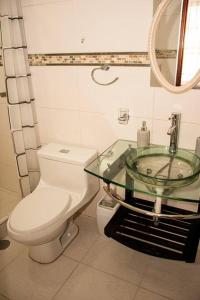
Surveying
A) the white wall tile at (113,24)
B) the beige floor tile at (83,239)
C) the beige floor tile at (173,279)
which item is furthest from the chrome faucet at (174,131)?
the beige floor tile at (83,239)

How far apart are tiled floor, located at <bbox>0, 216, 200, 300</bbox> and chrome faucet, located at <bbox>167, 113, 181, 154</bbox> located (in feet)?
2.66

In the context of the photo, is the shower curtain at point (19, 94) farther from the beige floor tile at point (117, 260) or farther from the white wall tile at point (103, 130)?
the beige floor tile at point (117, 260)

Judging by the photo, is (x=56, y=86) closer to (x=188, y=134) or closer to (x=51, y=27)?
(x=51, y=27)

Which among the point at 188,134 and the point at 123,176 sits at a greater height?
the point at 188,134

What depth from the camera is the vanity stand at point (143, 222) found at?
1.24 meters

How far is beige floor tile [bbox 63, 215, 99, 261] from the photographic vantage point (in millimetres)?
1722

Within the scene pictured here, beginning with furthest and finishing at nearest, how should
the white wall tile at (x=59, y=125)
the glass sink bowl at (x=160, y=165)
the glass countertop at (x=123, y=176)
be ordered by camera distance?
the white wall tile at (x=59, y=125) < the glass sink bowl at (x=160, y=165) < the glass countertop at (x=123, y=176)

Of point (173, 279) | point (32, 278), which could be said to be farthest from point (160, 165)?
point (32, 278)

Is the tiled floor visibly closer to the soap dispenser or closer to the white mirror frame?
the soap dispenser

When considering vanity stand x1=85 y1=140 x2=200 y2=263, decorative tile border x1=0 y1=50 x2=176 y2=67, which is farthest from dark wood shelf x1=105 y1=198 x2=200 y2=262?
decorative tile border x1=0 y1=50 x2=176 y2=67

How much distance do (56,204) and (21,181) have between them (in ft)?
1.77

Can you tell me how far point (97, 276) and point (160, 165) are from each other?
33.2 inches

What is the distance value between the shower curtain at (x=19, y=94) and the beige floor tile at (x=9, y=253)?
43cm

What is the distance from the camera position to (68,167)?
1.63 metres
